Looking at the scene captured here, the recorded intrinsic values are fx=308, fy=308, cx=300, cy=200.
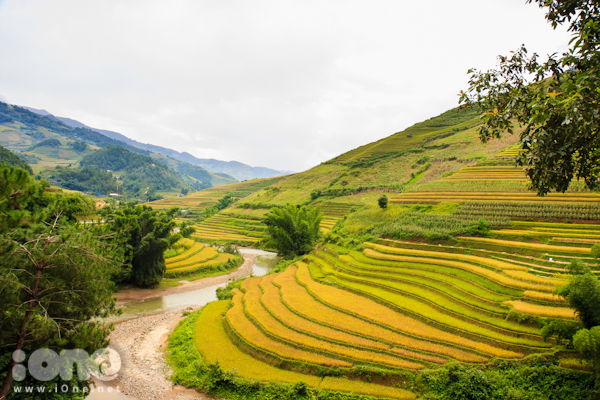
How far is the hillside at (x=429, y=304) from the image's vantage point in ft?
33.5

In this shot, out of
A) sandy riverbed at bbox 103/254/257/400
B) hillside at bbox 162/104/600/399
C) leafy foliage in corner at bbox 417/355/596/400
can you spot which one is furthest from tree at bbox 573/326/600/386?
sandy riverbed at bbox 103/254/257/400

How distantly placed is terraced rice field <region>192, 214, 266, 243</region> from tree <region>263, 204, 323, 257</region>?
43.0 ft

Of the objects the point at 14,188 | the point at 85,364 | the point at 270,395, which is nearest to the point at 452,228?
the point at 270,395

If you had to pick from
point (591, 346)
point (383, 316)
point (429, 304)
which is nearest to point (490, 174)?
point (429, 304)

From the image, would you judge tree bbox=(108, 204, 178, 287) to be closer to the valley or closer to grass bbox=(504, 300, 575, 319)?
the valley

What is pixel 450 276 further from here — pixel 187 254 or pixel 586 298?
pixel 187 254

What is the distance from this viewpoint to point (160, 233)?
2458 centimetres

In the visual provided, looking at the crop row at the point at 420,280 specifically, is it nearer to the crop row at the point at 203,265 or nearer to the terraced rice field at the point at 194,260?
the crop row at the point at 203,265

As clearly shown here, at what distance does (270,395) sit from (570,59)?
1203cm

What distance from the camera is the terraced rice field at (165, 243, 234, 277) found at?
28188mm

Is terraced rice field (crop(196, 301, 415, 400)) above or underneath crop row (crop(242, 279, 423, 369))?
underneath

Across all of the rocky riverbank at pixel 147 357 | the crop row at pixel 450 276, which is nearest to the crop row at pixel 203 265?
the rocky riverbank at pixel 147 357

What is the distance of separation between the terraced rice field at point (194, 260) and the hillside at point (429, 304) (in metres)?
8.72

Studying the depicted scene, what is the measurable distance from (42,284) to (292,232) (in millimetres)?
26014
